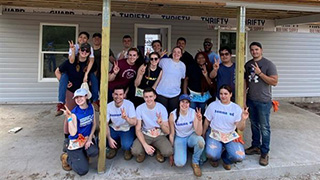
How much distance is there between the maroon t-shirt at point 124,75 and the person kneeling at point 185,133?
918mm

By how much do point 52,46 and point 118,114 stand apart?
14.4 ft

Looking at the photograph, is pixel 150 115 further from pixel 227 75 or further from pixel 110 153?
pixel 227 75

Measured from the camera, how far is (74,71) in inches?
130

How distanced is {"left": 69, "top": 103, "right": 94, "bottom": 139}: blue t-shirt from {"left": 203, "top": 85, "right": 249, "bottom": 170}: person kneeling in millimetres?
1508

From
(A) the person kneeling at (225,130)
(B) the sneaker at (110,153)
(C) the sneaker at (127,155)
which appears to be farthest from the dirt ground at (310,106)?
(B) the sneaker at (110,153)

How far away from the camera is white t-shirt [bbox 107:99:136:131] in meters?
3.18

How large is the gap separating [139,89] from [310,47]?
7294 millimetres

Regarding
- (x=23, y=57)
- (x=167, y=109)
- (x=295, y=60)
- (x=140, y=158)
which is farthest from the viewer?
(x=295, y=60)

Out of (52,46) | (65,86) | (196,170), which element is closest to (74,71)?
(65,86)

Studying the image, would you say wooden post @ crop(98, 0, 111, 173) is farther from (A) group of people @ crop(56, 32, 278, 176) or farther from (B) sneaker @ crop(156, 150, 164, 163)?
(B) sneaker @ crop(156, 150, 164, 163)

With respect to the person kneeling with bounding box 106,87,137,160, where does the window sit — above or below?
above

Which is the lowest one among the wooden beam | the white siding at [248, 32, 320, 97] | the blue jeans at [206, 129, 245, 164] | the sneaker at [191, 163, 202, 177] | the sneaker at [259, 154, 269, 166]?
the sneaker at [191, 163, 202, 177]

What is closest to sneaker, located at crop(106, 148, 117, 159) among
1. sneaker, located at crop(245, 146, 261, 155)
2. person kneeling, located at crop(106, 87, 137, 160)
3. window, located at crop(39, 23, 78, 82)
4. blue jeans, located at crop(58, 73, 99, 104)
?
person kneeling, located at crop(106, 87, 137, 160)

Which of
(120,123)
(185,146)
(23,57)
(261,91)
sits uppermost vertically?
(23,57)
